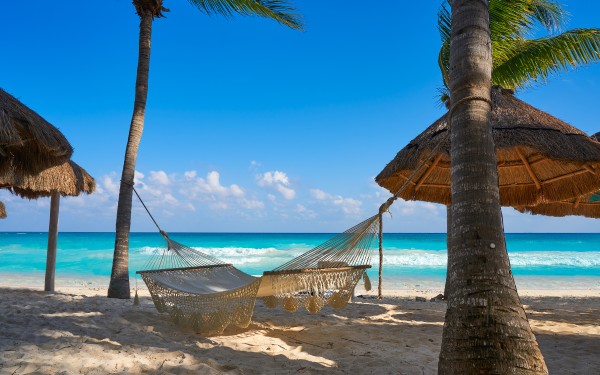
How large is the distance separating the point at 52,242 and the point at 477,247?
478cm

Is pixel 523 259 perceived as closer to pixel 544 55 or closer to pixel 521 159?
pixel 544 55

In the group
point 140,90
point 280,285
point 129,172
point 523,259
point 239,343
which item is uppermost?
point 140,90

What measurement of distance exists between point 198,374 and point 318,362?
24.3 inches

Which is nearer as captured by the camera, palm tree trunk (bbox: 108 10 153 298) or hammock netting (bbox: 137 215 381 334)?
hammock netting (bbox: 137 215 381 334)

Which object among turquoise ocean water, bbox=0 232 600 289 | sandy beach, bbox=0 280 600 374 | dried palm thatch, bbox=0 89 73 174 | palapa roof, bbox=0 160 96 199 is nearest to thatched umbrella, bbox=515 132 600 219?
sandy beach, bbox=0 280 600 374

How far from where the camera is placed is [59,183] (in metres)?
4.65

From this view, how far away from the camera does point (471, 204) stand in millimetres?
1473

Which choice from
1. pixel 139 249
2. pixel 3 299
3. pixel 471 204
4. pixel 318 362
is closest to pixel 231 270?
pixel 318 362

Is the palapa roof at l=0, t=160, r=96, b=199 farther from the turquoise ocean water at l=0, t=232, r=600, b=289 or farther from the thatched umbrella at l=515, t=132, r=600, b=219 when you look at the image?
the turquoise ocean water at l=0, t=232, r=600, b=289

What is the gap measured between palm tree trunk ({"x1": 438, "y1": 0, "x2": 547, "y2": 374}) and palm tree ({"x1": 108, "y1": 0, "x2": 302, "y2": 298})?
337cm

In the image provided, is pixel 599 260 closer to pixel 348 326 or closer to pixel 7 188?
pixel 348 326

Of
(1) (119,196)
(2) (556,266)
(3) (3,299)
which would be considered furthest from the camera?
(2) (556,266)

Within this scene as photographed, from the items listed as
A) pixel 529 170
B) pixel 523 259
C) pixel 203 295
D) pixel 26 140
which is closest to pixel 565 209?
pixel 529 170

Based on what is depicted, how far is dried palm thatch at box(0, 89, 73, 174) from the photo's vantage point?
2537mm
